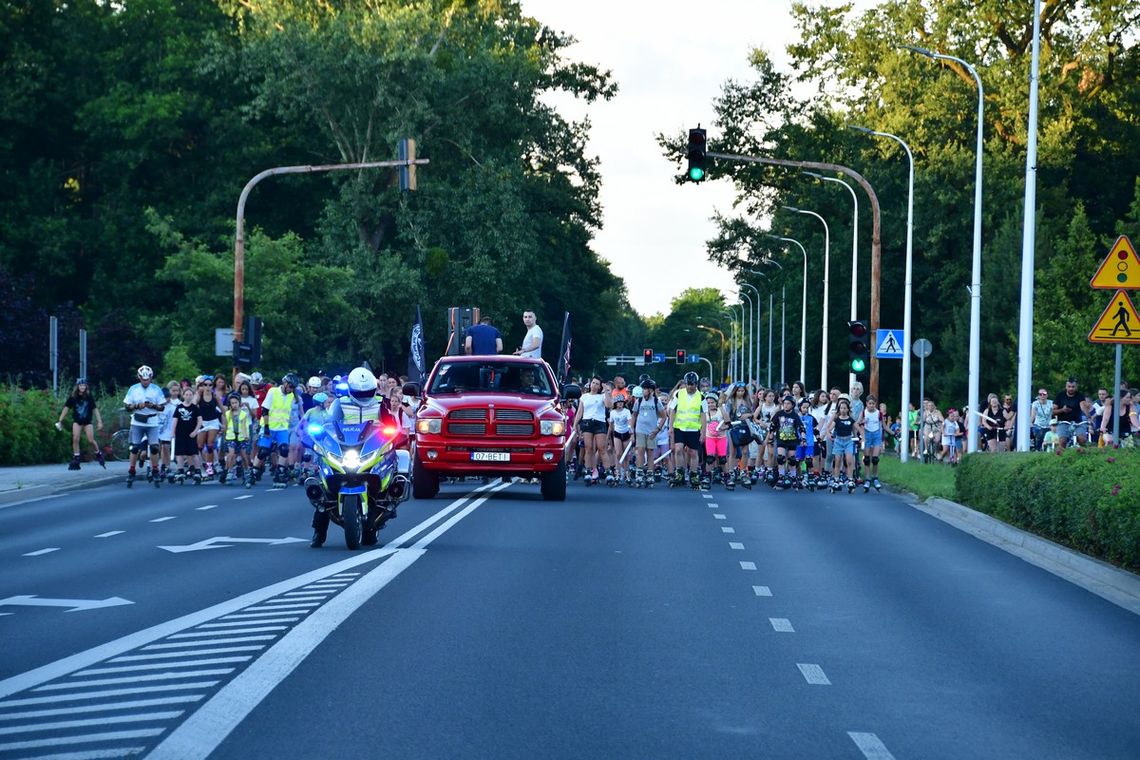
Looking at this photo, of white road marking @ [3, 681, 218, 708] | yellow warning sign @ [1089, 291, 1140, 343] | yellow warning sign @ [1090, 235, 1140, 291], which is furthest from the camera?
yellow warning sign @ [1089, 291, 1140, 343]

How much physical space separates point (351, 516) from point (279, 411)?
43.0 feet

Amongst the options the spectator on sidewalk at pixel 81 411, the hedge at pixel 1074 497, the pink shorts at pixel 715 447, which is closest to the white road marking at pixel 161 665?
the hedge at pixel 1074 497

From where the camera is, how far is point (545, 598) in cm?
1304

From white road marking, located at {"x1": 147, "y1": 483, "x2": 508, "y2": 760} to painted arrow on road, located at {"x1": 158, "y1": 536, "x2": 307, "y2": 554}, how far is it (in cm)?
298

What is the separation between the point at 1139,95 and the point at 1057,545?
1950 inches

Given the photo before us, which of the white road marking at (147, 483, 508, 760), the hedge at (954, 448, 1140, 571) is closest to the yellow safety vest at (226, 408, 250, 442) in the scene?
the hedge at (954, 448, 1140, 571)

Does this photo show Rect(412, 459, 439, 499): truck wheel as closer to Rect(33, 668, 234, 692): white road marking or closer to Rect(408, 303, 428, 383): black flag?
Rect(408, 303, 428, 383): black flag

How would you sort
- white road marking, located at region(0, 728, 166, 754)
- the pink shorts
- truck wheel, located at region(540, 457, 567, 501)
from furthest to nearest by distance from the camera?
the pink shorts → truck wheel, located at region(540, 457, 567, 501) → white road marking, located at region(0, 728, 166, 754)

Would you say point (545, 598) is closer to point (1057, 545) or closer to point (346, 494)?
point (346, 494)

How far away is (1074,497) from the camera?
57.2 feet

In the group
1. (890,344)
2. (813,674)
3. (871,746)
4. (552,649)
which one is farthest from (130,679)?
(890,344)

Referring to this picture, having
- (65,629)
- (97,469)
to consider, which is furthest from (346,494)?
(97,469)

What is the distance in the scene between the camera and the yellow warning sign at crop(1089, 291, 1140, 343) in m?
18.3

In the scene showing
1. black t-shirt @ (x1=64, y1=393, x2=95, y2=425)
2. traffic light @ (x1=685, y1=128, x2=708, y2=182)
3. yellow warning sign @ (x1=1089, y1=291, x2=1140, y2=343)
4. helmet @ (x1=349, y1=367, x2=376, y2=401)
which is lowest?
black t-shirt @ (x1=64, y1=393, x2=95, y2=425)
